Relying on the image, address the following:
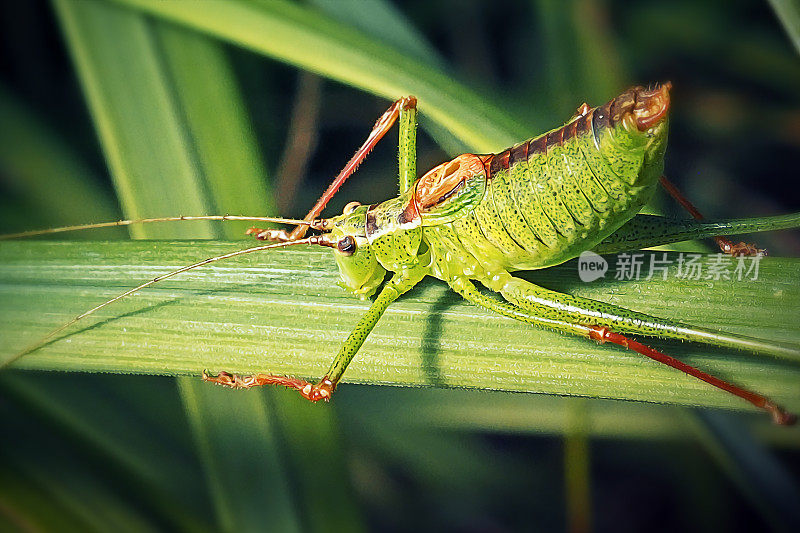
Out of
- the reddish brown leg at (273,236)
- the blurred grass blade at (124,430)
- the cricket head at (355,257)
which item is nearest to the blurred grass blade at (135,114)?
the reddish brown leg at (273,236)

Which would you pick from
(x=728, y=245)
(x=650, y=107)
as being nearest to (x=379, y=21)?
(x=650, y=107)

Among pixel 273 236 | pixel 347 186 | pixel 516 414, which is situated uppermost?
pixel 347 186

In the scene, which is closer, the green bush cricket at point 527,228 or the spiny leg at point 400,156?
the green bush cricket at point 527,228

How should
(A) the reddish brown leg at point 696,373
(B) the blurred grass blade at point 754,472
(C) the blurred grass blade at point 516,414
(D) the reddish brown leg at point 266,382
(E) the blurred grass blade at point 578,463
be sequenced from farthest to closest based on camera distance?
(C) the blurred grass blade at point 516,414, (E) the blurred grass blade at point 578,463, (B) the blurred grass blade at point 754,472, (D) the reddish brown leg at point 266,382, (A) the reddish brown leg at point 696,373

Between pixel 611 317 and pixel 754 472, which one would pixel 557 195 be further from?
pixel 754 472

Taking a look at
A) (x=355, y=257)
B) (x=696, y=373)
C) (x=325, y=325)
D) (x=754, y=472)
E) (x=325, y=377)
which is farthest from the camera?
(x=754, y=472)

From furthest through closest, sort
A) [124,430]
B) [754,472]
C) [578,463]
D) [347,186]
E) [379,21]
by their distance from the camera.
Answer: [347,186]
[124,430]
[578,463]
[379,21]
[754,472]

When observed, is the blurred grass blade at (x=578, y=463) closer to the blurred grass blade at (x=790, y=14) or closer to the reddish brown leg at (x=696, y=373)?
the reddish brown leg at (x=696, y=373)
